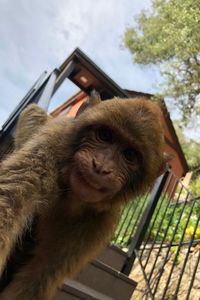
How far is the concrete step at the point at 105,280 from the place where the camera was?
11.6 feet

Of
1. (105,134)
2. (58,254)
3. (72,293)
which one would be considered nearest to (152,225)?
(72,293)

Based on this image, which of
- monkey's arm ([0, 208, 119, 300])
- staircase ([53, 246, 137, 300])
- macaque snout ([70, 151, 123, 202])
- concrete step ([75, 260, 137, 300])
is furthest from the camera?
concrete step ([75, 260, 137, 300])

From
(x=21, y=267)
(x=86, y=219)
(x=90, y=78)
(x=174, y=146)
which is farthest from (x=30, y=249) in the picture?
(x=174, y=146)

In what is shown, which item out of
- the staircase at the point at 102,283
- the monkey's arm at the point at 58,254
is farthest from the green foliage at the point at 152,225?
the monkey's arm at the point at 58,254

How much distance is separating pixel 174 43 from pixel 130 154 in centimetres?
1646

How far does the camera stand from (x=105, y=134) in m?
2.14

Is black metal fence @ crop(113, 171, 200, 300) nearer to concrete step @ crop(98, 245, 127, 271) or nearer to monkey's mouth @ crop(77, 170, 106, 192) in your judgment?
concrete step @ crop(98, 245, 127, 271)

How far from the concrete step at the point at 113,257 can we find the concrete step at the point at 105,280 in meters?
0.33

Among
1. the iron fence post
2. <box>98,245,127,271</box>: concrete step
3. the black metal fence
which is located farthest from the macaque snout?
the iron fence post

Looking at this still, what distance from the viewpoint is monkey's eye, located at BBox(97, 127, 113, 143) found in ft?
6.98

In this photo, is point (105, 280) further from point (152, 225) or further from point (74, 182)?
point (74, 182)

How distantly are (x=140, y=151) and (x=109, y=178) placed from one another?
29 cm

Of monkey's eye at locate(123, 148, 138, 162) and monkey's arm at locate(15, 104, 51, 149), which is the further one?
monkey's arm at locate(15, 104, 51, 149)

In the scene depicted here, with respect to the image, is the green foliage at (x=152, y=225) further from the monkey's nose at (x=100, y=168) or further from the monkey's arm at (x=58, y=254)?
the monkey's nose at (x=100, y=168)
